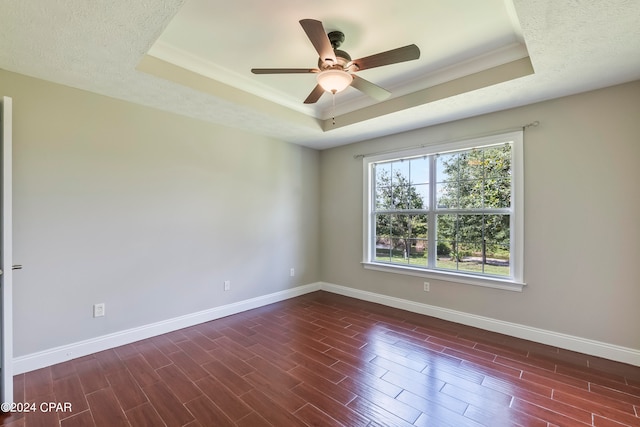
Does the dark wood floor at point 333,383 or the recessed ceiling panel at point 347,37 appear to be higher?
the recessed ceiling panel at point 347,37

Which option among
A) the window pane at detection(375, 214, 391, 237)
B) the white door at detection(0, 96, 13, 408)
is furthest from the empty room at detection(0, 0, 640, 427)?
the window pane at detection(375, 214, 391, 237)

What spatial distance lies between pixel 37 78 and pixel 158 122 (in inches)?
37.3

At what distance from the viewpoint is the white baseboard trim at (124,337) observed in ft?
7.78

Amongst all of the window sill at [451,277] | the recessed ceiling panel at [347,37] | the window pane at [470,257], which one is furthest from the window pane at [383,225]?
the recessed ceiling panel at [347,37]

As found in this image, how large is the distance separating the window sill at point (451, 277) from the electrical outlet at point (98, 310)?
126 inches

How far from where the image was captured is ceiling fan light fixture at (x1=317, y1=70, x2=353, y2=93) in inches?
83.0

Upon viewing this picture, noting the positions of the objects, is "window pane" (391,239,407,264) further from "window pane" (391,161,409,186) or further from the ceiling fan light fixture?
the ceiling fan light fixture

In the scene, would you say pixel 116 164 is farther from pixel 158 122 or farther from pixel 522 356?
pixel 522 356

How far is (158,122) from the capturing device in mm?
3098

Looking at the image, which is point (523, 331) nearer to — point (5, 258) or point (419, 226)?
point (419, 226)

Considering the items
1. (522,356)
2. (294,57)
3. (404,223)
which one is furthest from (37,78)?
(522,356)

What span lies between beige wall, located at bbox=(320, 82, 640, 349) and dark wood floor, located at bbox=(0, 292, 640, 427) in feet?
1.14

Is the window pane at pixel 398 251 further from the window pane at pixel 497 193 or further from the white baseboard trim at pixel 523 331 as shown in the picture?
the window pane at pixel 497 193

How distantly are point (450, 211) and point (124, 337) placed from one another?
3879 millimetres
